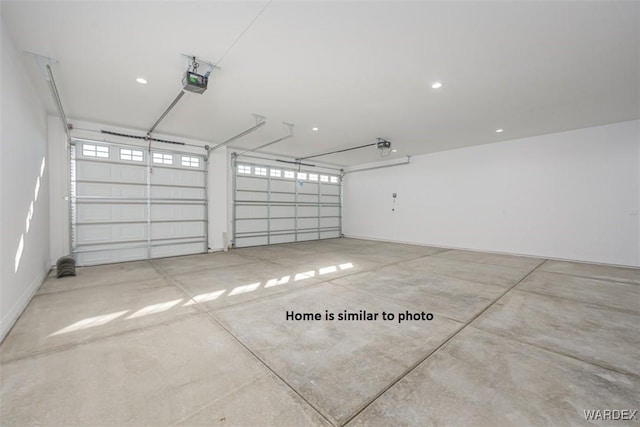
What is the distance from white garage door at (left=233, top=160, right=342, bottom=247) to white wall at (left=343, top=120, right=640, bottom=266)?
241 centimetres

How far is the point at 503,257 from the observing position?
6613mm

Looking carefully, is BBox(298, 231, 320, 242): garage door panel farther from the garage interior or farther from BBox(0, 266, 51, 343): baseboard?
BBox(0, 266, 51, 343): baseboard

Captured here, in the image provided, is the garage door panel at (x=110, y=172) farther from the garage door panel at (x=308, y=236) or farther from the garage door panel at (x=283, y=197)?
the garage door panel at (x=308, y=236)

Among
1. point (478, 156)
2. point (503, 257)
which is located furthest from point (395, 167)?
point (503, 257)

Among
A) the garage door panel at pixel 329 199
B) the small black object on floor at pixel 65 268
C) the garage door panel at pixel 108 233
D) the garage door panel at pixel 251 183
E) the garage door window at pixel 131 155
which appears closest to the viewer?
the small black object on floor at pixel 65 268

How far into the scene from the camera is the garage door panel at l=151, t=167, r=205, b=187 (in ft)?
20.8

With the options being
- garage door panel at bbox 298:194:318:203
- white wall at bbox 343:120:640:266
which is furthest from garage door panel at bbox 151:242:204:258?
white wall at bbox 343:120:640:266

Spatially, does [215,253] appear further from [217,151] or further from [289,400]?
[289,400]

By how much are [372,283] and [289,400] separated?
283 cm

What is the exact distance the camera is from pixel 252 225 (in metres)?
8.41

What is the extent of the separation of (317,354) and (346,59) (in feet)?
10.8

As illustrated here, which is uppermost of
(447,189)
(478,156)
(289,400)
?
(478,156)

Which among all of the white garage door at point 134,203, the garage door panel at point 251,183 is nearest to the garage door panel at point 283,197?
the garage door panel at point 251,183

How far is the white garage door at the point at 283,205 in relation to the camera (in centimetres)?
820
